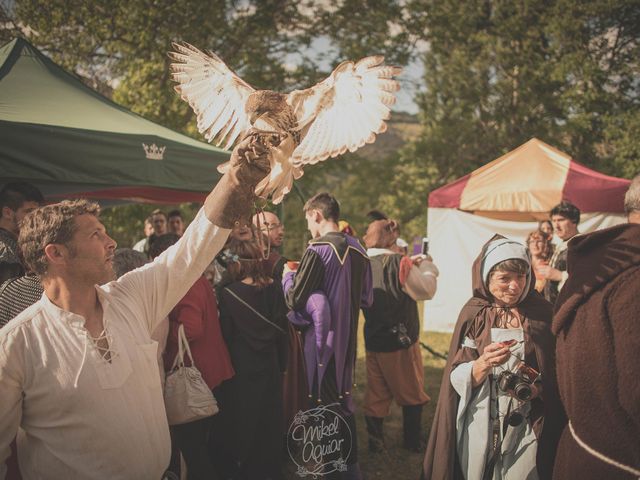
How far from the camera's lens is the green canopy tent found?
10.5ft

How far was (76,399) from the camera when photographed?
1629mm

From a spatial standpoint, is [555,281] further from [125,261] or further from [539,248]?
[125,261]

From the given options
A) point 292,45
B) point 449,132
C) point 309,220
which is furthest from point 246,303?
point 449,132

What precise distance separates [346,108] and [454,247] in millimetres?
7164

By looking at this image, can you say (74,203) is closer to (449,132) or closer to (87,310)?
(87,310)

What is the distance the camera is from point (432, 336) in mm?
8766

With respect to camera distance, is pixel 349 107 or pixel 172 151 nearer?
pixel 349 107

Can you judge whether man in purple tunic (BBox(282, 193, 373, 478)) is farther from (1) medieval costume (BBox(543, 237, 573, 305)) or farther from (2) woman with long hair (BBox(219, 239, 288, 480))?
(1) medieval costume (BBox(543, 237, 573, 305))

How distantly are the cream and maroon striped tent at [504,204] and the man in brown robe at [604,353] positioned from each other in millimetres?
5974

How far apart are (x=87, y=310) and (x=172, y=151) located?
2600mm

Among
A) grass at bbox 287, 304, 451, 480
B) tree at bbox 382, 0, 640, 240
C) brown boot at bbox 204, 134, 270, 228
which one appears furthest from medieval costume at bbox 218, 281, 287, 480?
tree at bbox 382, 0, 640, 240

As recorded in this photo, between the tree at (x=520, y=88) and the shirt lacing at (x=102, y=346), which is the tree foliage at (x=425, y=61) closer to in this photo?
the tree at (x=520, y=88)

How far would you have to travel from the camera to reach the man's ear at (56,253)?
176 cm

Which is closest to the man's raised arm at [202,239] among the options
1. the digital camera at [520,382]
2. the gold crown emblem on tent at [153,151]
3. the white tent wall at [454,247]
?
the digital camera at [520,382]
